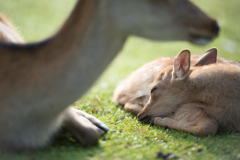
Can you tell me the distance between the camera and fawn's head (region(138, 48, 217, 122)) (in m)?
4.91

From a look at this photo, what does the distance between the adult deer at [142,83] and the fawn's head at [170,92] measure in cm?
42

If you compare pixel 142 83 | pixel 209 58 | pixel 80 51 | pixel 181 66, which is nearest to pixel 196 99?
pixel 181 66

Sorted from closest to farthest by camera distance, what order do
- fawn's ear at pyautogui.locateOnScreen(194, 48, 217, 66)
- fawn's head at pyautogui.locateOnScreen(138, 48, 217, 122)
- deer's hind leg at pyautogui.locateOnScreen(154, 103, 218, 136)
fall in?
deer's hind leg at pyautogui.locateOnScreen(154, 103, 218, 136) → fawn's head at pyautogui.locateOnScreen(138, 48, 217, 122) → fawn's ear at pyautogui.locateOnScreen(194, 48, 217, 66)

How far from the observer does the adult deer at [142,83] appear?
541 centimetres

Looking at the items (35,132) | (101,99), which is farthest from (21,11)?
(35,132)

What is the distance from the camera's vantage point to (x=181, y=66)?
4.99m

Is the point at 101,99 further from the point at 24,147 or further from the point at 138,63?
the point at 138,63

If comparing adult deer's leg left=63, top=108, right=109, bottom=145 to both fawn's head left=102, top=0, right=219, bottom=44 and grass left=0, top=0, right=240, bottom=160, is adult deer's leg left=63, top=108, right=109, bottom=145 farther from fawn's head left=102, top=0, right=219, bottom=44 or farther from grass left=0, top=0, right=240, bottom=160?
fawn's head left=102, top=0, right=219, bottom=44

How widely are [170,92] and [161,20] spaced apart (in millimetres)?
2048

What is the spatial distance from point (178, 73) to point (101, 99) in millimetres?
1996

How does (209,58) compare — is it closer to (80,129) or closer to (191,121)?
(191,121)

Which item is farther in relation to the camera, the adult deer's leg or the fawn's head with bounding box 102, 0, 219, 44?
the adult deer's leg

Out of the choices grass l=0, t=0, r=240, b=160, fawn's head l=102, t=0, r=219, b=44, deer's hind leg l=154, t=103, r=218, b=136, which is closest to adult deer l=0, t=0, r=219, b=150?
fawn's head l=102, t=0, r=219, b=44

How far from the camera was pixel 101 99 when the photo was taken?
252 inches
